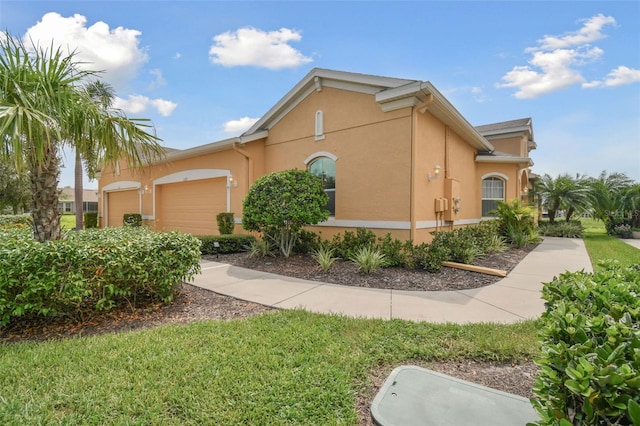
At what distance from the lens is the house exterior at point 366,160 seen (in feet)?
26.3

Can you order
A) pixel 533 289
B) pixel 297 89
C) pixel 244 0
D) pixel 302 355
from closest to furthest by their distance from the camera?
pixel 302 355 < pixel 533 289 < pixel 244 0 < pixel 297 89

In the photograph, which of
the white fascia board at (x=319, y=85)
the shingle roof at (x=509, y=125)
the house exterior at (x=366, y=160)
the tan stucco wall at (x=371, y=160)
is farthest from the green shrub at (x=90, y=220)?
the shingle roof at (x=509, y=125)

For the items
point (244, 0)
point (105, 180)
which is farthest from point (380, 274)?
point (105, 180)

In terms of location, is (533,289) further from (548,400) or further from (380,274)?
(548,400)

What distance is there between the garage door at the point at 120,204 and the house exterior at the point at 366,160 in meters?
4.86

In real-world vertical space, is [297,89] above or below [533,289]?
above

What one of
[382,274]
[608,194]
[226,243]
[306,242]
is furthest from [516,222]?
[226,243]

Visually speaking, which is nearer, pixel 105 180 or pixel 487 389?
pixel 487 389

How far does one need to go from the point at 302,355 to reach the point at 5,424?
234cm

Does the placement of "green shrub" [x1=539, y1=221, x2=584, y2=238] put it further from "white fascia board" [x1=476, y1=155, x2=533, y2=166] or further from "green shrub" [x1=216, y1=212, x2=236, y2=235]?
"green shrub" [x1=216, y1=212, x2=236, y2=235]

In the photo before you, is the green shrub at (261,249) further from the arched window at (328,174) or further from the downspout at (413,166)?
the downspout at (413,166)

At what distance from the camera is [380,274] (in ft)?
22.6

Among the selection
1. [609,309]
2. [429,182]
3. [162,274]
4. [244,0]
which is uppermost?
[244,0]

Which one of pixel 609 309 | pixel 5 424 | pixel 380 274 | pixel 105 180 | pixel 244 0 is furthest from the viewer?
pixel 105 180
